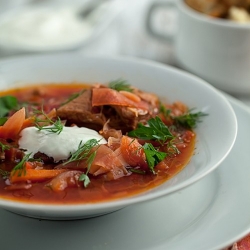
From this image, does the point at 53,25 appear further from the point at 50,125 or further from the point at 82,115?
the point at 50,125

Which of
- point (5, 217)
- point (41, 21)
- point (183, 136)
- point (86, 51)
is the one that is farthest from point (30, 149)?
point (41, 21)

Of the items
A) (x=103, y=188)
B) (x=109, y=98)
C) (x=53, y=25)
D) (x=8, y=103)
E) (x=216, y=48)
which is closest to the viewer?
(x=103, y=188)

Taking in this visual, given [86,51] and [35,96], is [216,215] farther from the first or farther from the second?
[86,51]

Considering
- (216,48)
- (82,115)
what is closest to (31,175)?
(82,115)

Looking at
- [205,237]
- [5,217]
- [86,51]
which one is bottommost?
[86,51]

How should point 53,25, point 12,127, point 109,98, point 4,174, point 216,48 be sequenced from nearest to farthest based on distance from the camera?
point 4,174 < point 12,127 < point 109,98 < point 216,48 < point 53,25

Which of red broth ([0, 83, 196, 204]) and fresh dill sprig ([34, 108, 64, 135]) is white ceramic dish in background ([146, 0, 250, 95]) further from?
fresh dill sprig ([34, 108, 64, 135])

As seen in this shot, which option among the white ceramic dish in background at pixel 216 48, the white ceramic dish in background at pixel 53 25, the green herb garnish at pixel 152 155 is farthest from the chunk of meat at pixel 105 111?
the white ceramic dish in background at pixel 53 25
